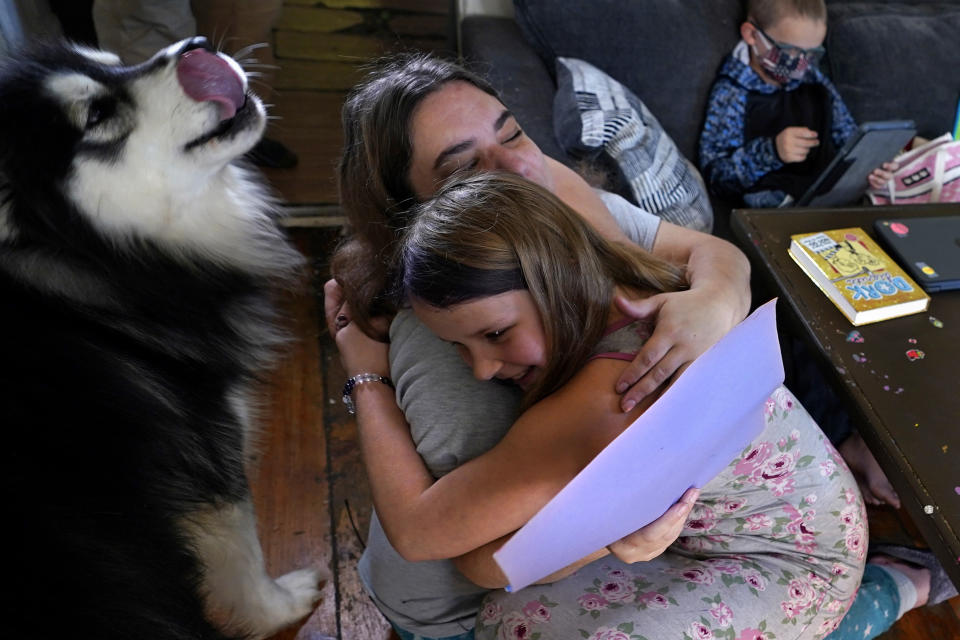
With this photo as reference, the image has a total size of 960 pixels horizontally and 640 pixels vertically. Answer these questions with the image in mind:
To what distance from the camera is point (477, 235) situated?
2.45 feet

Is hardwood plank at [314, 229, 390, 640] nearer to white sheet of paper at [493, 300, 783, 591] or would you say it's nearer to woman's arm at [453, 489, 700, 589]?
woman's arm at [453, 489, 700, 589]

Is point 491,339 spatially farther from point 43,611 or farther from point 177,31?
point 177,31

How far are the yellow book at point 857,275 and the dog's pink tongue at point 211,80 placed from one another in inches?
38.1

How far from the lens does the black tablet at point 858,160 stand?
158 centimetres

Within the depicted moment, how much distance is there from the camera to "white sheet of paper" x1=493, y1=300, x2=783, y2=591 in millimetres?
607

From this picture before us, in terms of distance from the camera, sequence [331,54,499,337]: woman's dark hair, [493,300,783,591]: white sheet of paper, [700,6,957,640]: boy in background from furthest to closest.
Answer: [700,6,957,640]: boy in background < [331,54,499,337]: woman's dark hair < [493,300,783,591]: white sheet of paper

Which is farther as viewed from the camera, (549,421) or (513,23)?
(513,23)

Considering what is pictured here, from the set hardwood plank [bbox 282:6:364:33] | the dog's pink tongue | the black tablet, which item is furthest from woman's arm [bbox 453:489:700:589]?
hardwood plank [bbox 282:6:364:33]

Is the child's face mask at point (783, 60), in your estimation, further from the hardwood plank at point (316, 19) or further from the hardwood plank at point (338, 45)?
the hardwood plank at point (316, 19)

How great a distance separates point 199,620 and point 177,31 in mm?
1473

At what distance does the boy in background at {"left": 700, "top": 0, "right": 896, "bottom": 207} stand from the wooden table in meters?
0.73

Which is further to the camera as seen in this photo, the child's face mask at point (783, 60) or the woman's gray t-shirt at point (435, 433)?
the child's face mask at point (783, 60)

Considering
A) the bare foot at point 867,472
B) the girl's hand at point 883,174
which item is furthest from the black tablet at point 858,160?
the bare foot at point 867,472

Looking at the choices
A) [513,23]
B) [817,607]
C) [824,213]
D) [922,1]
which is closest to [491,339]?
A: [817,607]
